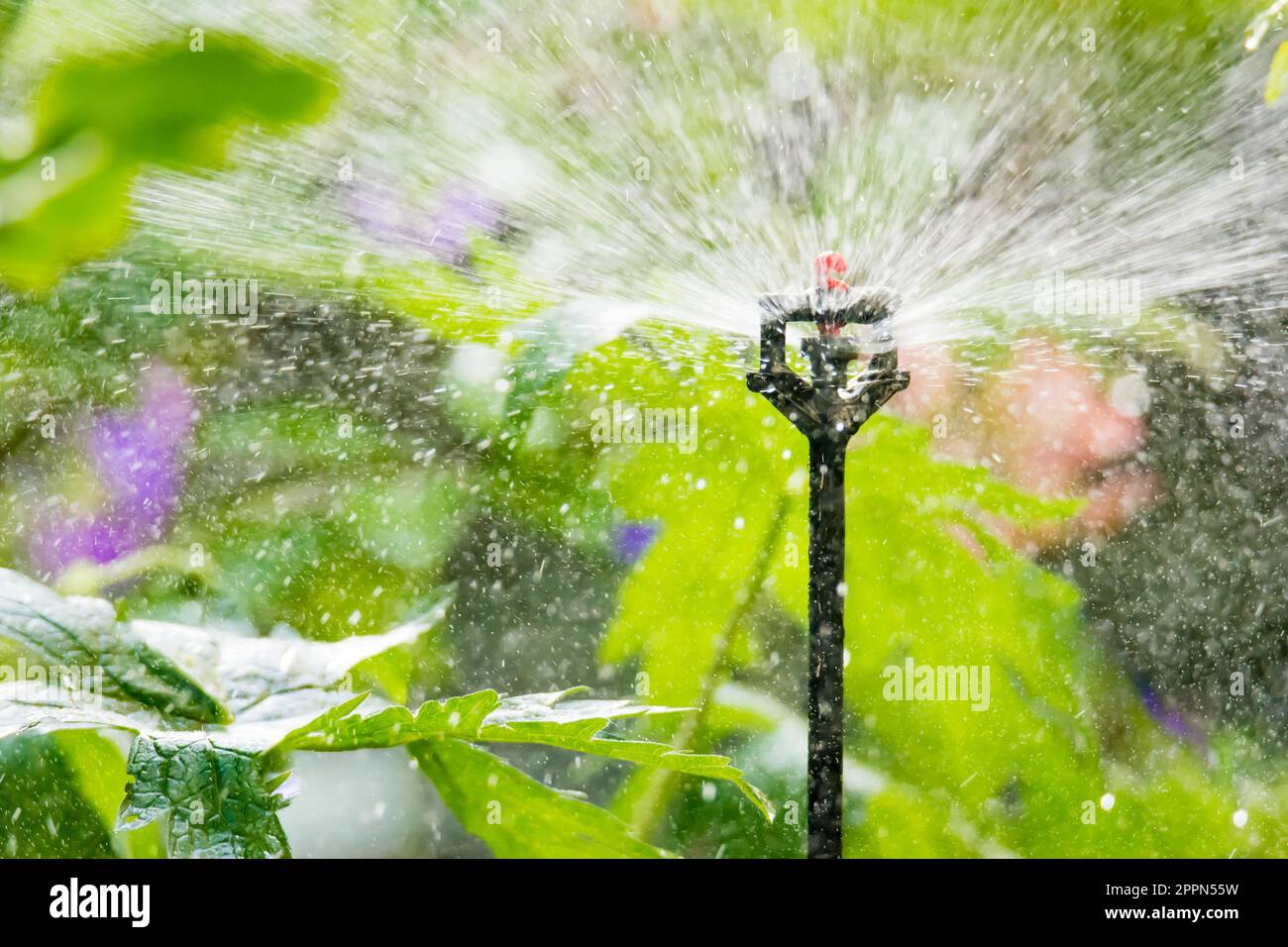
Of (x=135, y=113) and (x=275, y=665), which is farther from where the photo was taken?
(x=275, y=665)

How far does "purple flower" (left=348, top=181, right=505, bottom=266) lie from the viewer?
621mm

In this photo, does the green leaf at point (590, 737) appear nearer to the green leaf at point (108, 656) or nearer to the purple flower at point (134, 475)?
the green leaf at point (108, 656)

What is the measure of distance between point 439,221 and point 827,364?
349mm

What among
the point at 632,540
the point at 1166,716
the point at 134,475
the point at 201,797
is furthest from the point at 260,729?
the point at 1166,716

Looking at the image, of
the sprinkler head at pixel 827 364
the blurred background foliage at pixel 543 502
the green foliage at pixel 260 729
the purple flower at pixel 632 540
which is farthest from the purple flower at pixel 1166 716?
the green foliage at pixel 260 729

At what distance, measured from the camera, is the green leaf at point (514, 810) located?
0.84 ft

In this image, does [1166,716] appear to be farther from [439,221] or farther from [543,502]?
[439,221]

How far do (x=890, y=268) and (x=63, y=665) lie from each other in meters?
0.48

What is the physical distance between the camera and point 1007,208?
67cm

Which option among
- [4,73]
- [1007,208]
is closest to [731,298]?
[1007,208]

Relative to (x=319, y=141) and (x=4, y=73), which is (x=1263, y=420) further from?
(x=4, y=73)

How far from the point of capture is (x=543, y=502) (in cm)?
67

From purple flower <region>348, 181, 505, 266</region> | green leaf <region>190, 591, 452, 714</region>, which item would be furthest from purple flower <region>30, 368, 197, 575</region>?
green leaf <region>190, 591, 452, 714</region>

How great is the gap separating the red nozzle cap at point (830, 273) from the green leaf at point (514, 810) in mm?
187
